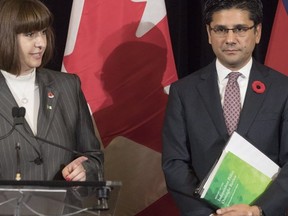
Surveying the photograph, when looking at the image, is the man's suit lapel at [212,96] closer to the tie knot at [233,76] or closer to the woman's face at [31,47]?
the tie knot at [233,76]

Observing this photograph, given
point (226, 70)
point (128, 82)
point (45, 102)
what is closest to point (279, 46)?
point (226, 70)

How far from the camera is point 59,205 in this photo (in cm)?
182

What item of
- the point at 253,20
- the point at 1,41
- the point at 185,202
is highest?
the point at 253,20

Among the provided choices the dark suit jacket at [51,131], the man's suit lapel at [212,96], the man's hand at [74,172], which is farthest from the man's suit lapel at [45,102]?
the man's suit lapel at [212,96]

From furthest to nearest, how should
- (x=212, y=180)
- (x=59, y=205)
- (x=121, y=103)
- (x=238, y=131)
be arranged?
(x=121, y=103) → (x=238, y=131) → (x=212, y=180) → (x=59, y=205)

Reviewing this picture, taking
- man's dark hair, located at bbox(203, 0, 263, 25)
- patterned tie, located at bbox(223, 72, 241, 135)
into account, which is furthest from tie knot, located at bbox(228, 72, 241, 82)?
man's dark hair, located at bbox(203, 0, 263, 25)

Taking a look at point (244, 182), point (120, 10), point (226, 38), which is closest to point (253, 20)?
point (226, 38)

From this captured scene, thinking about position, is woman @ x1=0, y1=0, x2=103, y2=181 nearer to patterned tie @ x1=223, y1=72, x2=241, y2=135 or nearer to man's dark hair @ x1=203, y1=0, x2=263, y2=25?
patterned tie @ x1=223, y1=72, x2=241, y2=135

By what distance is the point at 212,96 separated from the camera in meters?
2.48

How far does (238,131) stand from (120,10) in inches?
40.9

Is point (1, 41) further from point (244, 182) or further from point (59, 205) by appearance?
point (244, 182)

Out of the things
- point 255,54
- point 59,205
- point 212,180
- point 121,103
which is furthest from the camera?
point 255,54

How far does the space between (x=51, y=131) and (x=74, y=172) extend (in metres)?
0.24

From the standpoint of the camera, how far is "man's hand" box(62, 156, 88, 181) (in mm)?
2223
